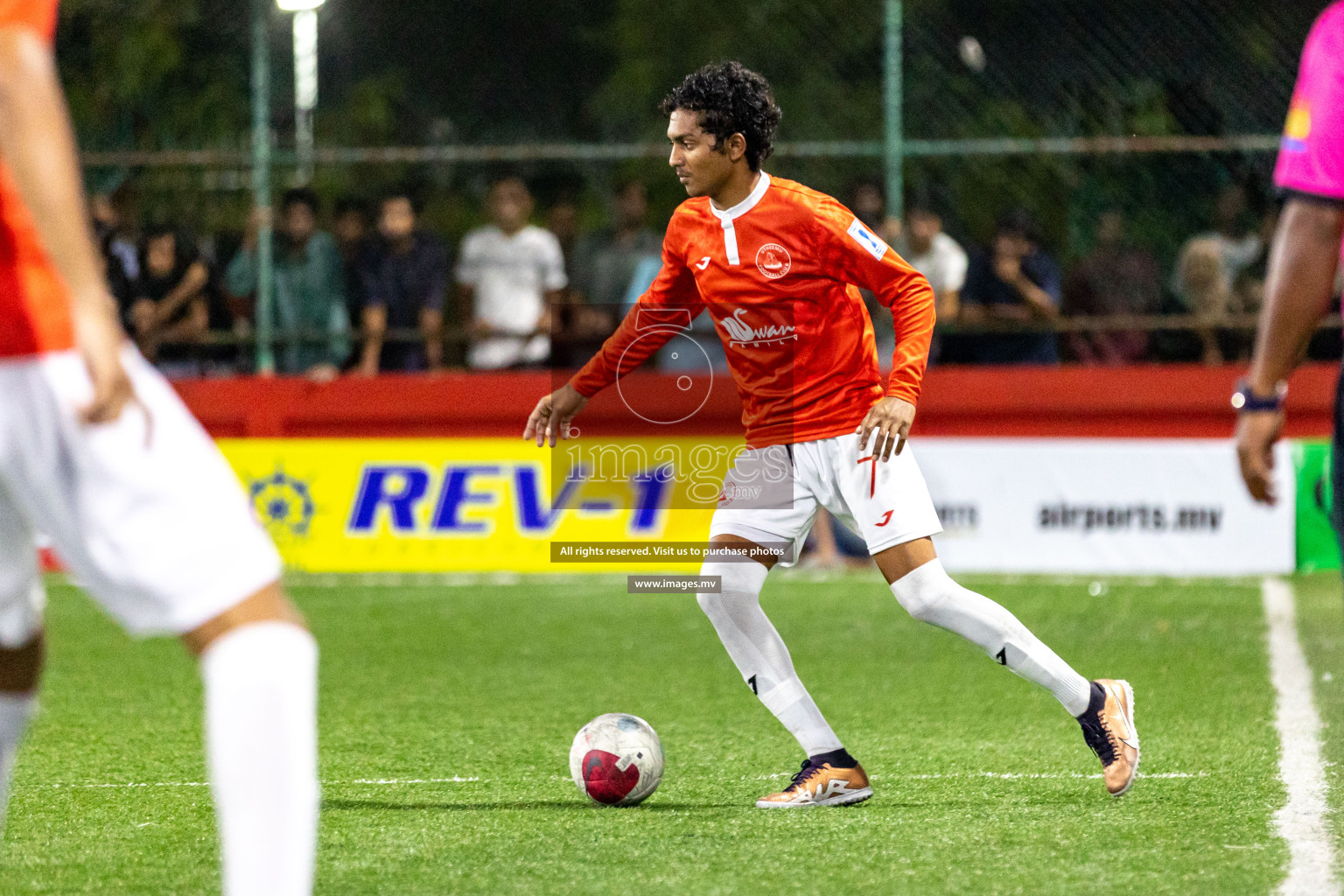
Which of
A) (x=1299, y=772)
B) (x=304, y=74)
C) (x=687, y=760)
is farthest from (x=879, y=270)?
(x=304, y=74)

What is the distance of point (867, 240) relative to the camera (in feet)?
16.9

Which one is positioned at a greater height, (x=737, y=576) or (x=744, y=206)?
(x=744, y=206)

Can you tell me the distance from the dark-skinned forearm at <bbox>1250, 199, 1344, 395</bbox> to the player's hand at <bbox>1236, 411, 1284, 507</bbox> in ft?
0.15

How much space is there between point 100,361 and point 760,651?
3008mm

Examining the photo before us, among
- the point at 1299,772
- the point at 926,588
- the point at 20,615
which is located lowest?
the point at 1299,772

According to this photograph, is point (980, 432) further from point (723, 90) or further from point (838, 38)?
point (723, 90)

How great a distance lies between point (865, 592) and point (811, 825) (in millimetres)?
6066

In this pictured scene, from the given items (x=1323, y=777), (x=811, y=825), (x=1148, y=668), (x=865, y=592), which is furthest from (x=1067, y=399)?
(x=811, y=825)

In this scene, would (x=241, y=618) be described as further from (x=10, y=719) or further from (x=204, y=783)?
(x=204, y=783)

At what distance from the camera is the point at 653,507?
458 inches

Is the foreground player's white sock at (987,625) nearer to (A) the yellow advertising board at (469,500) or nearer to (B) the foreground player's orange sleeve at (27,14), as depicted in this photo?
(B) the foreground player's orange sleeve at (27,14)

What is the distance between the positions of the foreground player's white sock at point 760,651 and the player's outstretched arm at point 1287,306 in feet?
7.29

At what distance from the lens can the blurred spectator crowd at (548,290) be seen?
1207cm

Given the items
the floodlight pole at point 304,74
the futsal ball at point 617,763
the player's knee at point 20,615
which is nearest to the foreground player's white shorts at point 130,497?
the player's knee at point 20,615
